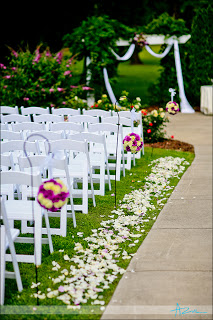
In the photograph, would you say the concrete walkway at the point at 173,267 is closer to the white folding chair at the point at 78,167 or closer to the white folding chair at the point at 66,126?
the white folding chair at the point at 78,167

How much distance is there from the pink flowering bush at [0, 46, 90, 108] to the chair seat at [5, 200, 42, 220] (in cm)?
765

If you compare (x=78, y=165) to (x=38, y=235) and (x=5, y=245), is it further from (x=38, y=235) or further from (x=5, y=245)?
(x=5, y=245)

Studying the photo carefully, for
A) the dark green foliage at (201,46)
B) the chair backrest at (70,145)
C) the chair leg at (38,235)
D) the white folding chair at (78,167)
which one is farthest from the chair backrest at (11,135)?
the dark green foliage at (201,46)

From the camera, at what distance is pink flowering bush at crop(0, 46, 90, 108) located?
40.4 ft

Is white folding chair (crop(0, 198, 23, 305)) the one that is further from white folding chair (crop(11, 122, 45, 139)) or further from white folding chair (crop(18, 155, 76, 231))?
white folding chair (crop(11, 122, 45, 139))

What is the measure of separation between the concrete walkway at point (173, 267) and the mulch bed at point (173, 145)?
10.6 ft

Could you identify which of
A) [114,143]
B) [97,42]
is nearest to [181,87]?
[97,42]

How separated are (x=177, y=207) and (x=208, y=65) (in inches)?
433

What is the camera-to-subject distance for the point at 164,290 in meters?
3.97

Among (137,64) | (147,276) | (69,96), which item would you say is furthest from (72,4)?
(137,64)

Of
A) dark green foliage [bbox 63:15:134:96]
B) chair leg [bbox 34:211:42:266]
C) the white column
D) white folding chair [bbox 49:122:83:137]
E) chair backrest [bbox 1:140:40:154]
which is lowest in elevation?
chair leg [bbox 34:211:42:266]

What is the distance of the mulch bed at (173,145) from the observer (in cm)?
1035

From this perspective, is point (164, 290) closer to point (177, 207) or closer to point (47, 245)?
point (47, 245)

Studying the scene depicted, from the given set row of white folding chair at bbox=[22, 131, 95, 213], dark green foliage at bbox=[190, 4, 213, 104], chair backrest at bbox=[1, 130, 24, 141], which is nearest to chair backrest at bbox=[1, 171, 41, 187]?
row of white folding chair at bbox=[22, 131, 95, 213]
